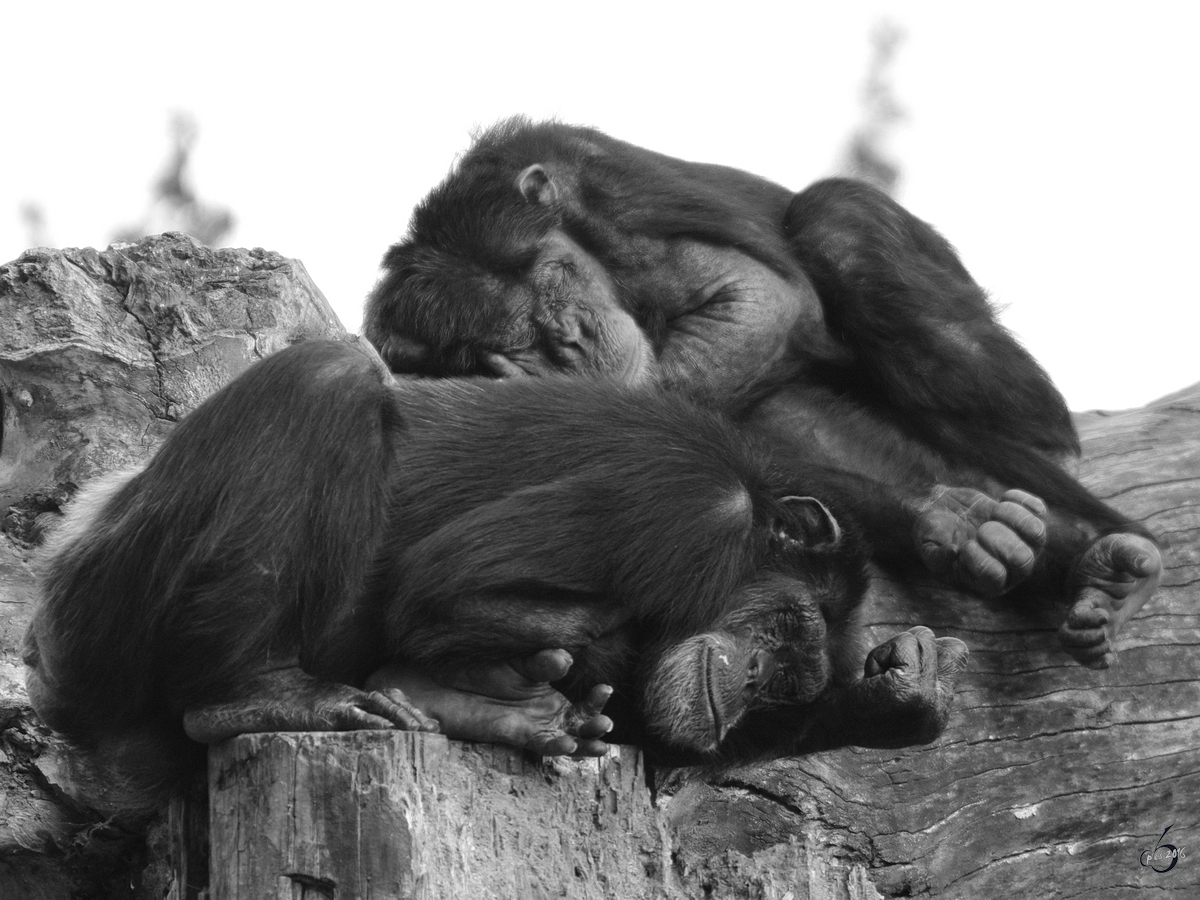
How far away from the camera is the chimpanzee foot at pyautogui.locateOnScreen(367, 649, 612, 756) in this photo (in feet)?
7.23

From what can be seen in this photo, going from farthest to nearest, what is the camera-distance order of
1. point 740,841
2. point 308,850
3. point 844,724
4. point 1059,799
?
point 1059,799
point 740,841
point 844,724
point 308,850

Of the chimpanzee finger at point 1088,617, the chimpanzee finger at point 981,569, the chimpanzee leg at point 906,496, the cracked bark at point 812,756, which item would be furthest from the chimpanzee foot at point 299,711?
the chimpanzee finger at point 1088,617

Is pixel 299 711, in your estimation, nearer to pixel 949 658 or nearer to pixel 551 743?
pixel 551 743

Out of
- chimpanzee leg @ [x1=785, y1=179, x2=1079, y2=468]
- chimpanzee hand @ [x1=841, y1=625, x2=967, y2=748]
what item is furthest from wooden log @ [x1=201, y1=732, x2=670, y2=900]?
chimpanzee leg @ [x1=785, y1=179, x2=1079, y2=468]

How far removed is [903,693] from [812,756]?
18.8 inches

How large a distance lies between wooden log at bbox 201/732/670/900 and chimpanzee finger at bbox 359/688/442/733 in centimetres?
6

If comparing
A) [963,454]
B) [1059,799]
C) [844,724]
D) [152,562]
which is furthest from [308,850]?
[963,454]

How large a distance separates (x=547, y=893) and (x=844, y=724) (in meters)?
0.88

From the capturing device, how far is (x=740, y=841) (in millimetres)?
2980

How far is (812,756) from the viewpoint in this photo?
120 inches

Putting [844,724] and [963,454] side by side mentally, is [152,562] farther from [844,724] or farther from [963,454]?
[963,454]
